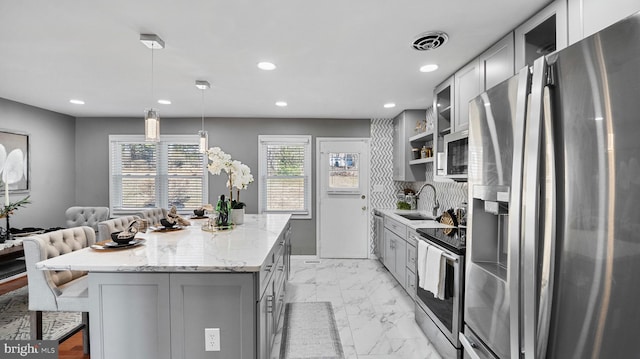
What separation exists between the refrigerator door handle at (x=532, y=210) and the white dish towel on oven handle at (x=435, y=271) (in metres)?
1.31

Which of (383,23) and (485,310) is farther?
(383,23)

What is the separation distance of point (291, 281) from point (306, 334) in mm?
1407

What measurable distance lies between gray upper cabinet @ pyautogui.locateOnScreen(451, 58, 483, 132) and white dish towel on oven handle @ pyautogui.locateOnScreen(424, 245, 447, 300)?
1103 millimetres

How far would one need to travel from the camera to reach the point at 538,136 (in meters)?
0.85

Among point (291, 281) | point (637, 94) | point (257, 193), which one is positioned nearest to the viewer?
point (637, 94)

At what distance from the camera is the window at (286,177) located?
5020mm

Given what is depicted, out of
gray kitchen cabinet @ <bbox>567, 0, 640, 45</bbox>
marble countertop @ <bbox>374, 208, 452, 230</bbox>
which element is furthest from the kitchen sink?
gray kitchen cabinet @ <bbox>567, 0, 640, 45</bbox>

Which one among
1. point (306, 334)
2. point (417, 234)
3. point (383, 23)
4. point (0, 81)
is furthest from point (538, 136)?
point (0, 81)

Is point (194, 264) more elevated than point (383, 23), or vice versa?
point (383, 23)

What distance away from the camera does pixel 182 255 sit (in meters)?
1.79

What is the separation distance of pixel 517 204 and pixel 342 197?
4.11 meters

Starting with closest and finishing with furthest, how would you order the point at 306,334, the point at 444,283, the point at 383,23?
the point at 383,23, the point at 444,283, the point at 306,334

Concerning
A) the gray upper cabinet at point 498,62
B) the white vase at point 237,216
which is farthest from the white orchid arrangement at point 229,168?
Result: the gray upper cabinet at point 498,62

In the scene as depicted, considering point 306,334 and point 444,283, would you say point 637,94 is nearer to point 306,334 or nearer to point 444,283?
point 444,283
